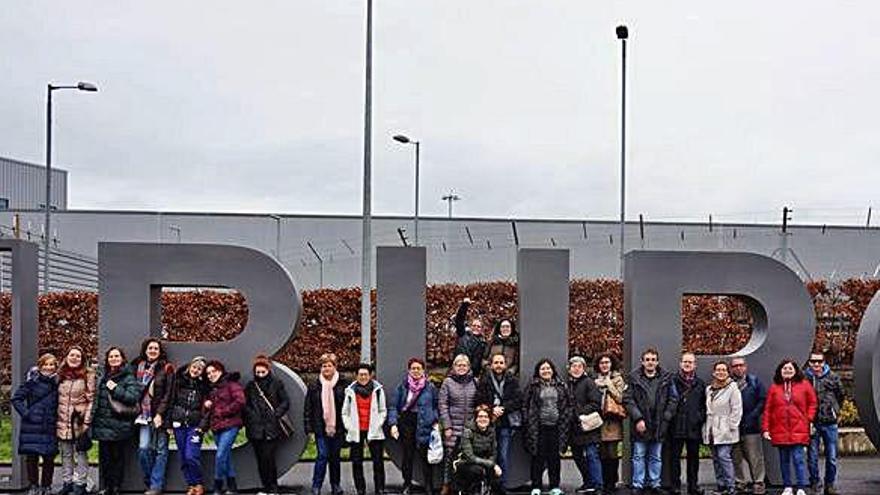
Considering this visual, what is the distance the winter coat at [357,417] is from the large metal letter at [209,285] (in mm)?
688

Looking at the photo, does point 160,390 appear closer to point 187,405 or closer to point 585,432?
point 187,405

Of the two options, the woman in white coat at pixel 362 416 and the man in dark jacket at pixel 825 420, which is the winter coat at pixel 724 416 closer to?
the man in dark jacket at pixel 825 420

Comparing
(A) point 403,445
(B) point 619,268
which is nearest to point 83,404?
(A) point 403,445

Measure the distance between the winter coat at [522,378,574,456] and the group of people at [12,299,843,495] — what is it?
1cm

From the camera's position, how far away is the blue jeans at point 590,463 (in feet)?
40.9

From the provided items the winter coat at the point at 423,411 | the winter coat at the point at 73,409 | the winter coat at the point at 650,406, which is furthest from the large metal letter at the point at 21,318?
the winter coat at the point at 650,406

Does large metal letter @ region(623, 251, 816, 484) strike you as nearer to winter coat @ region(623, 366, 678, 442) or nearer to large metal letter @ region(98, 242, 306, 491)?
winter coat @ region(623, 366, 678, 442)

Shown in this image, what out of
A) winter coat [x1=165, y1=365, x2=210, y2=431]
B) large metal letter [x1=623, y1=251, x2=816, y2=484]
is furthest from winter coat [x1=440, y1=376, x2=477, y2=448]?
winter coat [x1=165, y1=365, x2=210, y2=431]

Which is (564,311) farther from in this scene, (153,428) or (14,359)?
(14,359)

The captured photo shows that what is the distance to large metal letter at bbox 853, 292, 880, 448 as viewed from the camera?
12.8 m

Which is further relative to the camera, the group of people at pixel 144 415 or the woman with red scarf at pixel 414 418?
the woman with red scarf at pixel 414 418

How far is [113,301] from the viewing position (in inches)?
503

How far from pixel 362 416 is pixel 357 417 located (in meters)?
0.06

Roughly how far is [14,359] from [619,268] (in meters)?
23.4
